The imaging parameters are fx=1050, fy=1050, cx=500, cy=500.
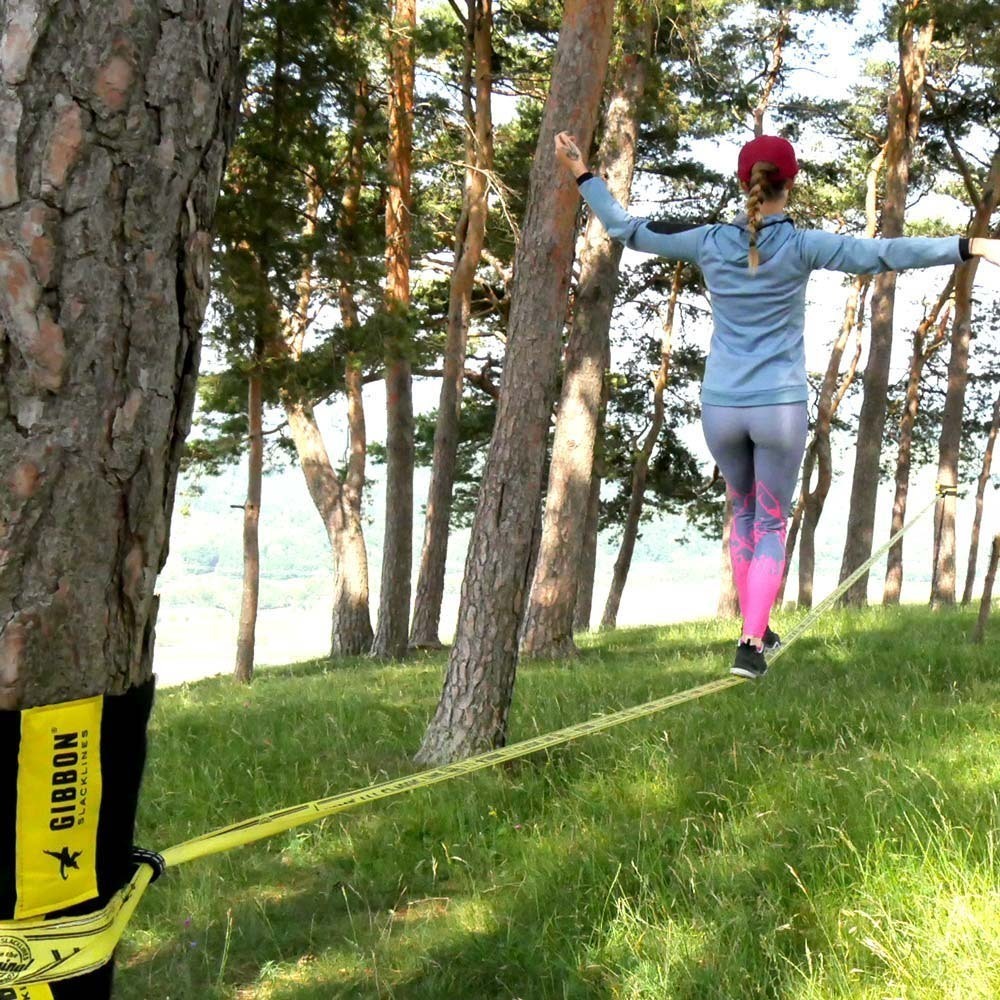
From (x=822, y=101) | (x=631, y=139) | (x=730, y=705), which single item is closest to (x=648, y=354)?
(x=822, y=101)

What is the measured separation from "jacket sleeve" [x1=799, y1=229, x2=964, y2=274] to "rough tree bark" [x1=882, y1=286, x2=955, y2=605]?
818 inches

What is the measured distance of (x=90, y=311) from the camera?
1644 millimetres

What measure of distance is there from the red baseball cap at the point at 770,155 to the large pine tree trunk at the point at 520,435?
1686 mm

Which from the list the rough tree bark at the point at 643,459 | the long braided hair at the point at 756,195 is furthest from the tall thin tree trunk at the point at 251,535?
the rough tree bark at the point at 643,459

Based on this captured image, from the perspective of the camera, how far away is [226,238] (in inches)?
463

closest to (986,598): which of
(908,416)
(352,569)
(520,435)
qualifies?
(520,435)

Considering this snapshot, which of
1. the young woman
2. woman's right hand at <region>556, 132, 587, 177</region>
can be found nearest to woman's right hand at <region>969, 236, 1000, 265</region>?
the young woman

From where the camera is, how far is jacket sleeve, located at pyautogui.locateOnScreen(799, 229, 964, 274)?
4191 mm

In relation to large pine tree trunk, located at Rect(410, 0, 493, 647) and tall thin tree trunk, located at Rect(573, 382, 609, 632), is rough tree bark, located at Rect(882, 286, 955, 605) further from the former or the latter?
large pine tree trunk, located at Rect(410, 0, 493, 647)

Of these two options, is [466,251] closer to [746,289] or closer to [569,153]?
[569,153]

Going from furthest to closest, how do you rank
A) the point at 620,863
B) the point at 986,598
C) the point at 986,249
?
the point at 986,598
the point at 986,249
the point at 620,863

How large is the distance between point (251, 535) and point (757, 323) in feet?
29.2

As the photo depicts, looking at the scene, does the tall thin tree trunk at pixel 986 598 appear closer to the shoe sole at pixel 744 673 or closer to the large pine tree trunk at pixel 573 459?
the shoe sole at pixel 744 673

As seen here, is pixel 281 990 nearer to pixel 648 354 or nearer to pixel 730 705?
pixel 730 705
